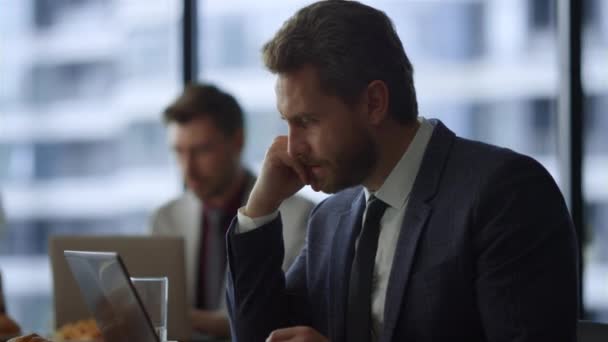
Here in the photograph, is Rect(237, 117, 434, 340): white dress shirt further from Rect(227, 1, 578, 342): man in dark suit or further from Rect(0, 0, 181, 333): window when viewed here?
Rect(0, 0, 181, 333): window

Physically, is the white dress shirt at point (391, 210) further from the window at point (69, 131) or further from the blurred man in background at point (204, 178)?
the window at point (69, 131)

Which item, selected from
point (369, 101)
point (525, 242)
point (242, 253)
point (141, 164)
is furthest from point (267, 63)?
point (141, 164)

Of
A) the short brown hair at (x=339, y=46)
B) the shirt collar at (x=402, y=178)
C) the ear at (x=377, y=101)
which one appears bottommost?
the shirt collar at (x=402, y=178)

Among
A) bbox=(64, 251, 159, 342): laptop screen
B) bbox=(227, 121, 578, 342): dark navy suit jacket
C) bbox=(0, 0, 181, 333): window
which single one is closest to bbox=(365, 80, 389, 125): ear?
bbox=(227, 121, 578, 342): dark navy suit jacket

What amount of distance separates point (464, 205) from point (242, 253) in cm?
56

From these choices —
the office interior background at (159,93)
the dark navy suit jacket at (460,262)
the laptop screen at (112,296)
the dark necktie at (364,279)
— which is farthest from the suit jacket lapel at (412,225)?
the office interior background at (159,93)

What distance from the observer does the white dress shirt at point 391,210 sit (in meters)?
2.17

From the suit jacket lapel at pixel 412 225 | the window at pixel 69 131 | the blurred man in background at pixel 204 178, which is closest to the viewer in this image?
the suit jacket lapel at pixel 412 225

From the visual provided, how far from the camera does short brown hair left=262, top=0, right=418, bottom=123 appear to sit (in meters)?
2.12

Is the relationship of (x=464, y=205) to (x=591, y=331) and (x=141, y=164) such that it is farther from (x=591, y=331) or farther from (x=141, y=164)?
(x=141, y=164)

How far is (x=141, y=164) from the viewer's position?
531 centimetres

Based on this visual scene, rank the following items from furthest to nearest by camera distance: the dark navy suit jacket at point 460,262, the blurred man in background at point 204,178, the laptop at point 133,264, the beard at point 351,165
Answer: the blurred man in background at point 204,178 → the laptop at point 133,264 → the beard at point 351,165 → the dark navy suit jacket at point 460,262

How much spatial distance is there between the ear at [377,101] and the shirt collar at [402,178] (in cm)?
10

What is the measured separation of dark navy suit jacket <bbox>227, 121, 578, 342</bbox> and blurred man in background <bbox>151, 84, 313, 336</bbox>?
155 centimetres
